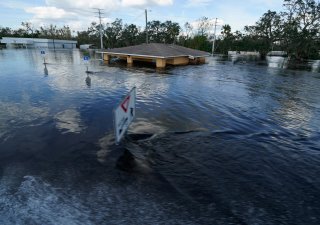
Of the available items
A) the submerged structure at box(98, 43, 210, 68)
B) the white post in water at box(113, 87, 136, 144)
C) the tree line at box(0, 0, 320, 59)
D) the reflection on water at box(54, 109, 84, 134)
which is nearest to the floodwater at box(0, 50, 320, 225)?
the reflection on water at box(54, 109, 84, 134)

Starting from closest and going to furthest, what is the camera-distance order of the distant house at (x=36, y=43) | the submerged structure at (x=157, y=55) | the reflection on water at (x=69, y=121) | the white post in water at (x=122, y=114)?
the white post in water at (x=122, y=114)
the reflection on water at (x=69, y=121)
the submerged structure at (x=157, y=55)
the distant house at (x=36, y=43)

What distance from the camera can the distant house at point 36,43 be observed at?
80562mm

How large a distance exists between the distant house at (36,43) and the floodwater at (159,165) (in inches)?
3435

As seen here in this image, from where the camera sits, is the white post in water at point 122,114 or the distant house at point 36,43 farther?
the distant house at point 36,43

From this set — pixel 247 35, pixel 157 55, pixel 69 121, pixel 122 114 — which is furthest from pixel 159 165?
pixel 247 35

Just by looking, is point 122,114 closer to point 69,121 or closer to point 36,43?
point 69,121

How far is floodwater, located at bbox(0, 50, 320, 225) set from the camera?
14.7ft

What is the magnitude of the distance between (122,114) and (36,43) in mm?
98690

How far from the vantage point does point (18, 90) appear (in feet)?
46.4

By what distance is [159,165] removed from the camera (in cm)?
608

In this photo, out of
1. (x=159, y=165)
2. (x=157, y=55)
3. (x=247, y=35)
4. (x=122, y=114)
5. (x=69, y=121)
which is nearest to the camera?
(x=159, y=165)

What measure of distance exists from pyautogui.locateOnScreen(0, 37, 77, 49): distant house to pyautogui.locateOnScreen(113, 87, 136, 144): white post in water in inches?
3523

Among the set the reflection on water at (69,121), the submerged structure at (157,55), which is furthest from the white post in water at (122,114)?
the submerged structure at (157,55)

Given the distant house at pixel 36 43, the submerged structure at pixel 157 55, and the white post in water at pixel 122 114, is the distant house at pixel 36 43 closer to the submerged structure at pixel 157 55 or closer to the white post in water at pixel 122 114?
the submerged structure at pixel 157 55
